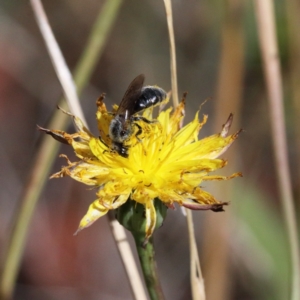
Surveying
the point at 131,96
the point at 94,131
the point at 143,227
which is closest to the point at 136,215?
the point at 143,227

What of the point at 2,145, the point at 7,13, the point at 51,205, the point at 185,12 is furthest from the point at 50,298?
the point at 185,12

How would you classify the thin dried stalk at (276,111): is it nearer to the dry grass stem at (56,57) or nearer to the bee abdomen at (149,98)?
the bee abdomen at (149,98)

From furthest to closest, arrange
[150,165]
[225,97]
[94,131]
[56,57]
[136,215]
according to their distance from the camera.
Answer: [94,131] → [225,97] → [56,57] → [150,165] → [136,215]

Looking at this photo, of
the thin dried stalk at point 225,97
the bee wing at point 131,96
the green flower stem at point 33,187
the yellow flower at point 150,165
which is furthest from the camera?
the thin dried stalk at point 225,97

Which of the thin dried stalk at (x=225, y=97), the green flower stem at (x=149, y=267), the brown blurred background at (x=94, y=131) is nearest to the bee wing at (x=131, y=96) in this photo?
the green flower stem at (x=149, y=267)

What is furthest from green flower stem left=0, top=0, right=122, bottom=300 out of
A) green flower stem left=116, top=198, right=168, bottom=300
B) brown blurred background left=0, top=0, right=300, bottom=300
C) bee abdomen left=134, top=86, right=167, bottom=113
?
brown blurred background left=0, top=0, right=300, bottom=300

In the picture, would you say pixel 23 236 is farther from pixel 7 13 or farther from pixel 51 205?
pixel 7 13

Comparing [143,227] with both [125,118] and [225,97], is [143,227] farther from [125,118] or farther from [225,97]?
[225,97]
